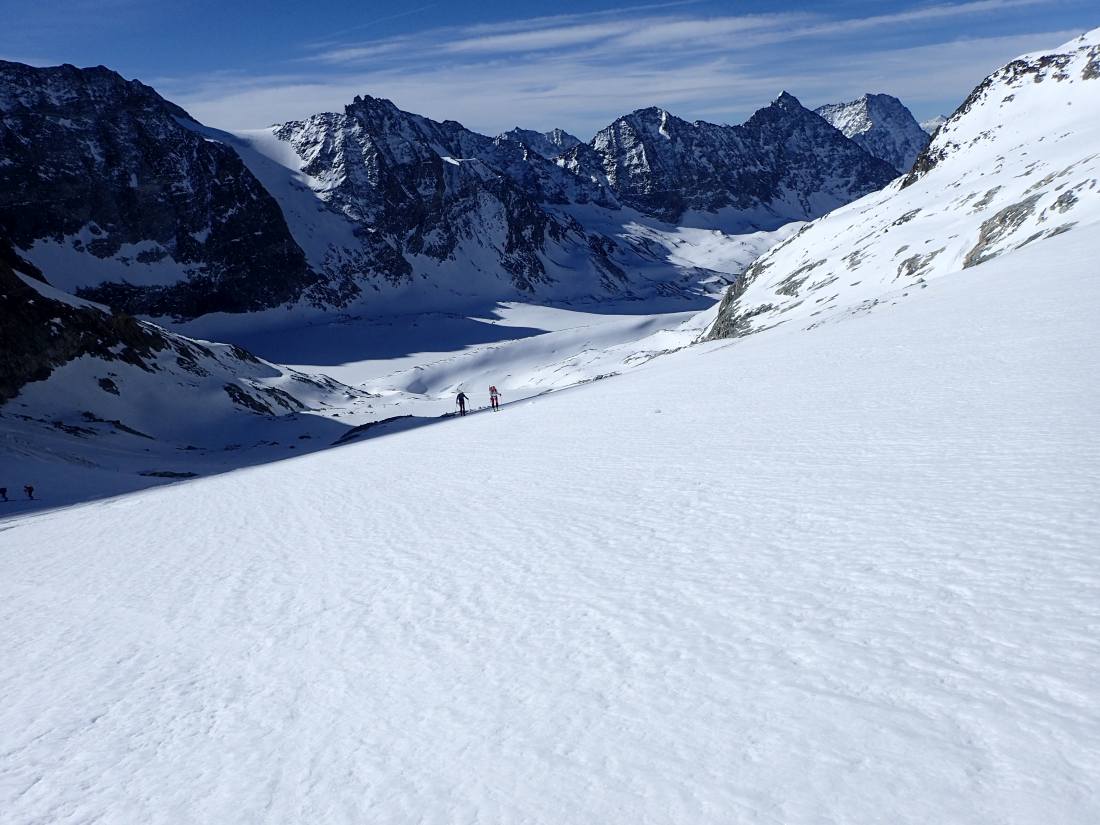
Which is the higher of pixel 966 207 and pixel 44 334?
pixel 966 207

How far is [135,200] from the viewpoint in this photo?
154m

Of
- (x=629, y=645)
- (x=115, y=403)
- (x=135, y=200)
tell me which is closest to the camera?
(x=629, y=645)

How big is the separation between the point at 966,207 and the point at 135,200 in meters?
157

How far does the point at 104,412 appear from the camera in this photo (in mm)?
47656

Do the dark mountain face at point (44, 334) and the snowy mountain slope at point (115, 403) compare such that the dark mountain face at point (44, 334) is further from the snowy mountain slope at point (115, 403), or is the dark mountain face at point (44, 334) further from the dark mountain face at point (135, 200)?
the dark mountain face at point (135, 200)

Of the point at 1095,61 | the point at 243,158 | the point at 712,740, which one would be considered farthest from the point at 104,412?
the point at 243,158

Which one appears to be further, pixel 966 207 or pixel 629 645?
pixel 966 207

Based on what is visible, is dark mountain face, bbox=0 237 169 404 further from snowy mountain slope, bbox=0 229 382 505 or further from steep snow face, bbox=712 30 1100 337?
steep snow face, bbox=712 30 1100 337

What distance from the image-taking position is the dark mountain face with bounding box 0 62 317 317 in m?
142

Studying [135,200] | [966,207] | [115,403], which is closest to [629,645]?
[966,207]

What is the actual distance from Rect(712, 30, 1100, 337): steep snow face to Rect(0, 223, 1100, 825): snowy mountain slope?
20.0 m

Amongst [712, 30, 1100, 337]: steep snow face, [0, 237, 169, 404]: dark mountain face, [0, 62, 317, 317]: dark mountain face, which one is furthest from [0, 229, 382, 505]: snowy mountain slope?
[0, 62, 317, 317]: dark mountain face

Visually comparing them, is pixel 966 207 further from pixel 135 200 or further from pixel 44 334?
pixel 135 200

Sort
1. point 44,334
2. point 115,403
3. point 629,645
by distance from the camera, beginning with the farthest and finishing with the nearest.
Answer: point 115,403 → point 44,334 → point 629,645
